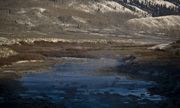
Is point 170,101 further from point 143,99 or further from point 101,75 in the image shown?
point 101,75

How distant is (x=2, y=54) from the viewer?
66.2 metres

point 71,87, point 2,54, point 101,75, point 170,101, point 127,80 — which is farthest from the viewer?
point 2,54

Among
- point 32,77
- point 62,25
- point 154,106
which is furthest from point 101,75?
point 62,25

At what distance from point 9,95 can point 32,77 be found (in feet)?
42.3

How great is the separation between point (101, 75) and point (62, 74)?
4740 millimetres

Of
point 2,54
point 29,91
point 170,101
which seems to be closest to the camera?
point 170,101

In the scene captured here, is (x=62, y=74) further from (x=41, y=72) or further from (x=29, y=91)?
(x=29, y=91)

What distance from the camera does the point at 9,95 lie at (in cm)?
3391

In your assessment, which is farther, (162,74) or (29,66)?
(29,66)

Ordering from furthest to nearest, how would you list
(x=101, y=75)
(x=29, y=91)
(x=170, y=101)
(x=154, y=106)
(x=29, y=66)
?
(x=29, y=66) → (x=101, y=75) → (x=29, y=91) → (x=170, y=101) → (x=154, y=106)

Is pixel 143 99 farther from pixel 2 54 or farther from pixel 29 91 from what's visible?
pixel 2 54

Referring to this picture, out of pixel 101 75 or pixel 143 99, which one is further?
pixel 101 75

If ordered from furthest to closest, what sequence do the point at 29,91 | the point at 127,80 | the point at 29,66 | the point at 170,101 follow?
the point at 29,66 → the point at 127,80 → the point at 29,91 → the point at 170,101

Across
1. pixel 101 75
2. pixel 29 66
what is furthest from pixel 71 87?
pixel 29 66
